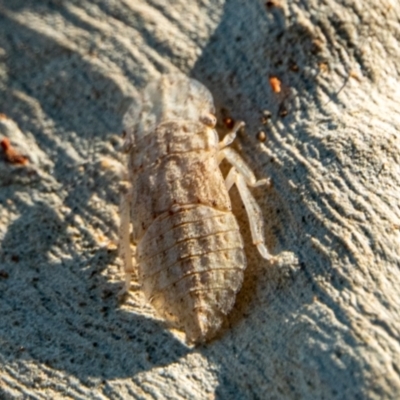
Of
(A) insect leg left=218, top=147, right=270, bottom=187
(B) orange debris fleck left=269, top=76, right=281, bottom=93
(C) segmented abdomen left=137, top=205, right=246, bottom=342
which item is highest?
(B) orange debris fleck left=269, top=76, right=281, bottom=93

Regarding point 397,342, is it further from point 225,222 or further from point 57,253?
point 57,253

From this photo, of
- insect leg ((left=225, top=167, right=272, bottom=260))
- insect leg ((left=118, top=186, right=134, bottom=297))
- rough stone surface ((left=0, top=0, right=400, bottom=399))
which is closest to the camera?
rough stone surface ((left=0, top=0, right=400, bottom=399))

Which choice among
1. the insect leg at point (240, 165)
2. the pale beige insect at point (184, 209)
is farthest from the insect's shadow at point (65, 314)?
the insect leg at point (240, 165)

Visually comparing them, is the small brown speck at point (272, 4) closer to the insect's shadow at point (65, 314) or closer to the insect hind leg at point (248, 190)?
the insect hind leg at point (248, 190)

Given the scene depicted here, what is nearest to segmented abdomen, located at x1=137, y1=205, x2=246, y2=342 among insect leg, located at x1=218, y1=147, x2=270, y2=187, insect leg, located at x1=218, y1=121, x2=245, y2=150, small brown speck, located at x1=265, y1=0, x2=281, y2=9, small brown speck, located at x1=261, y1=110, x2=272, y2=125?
insect leg, located at x1=218, y1=147, x2=270, y2=187

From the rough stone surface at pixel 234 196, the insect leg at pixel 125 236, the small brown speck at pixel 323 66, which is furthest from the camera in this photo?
the small brown speck at pixel 323 66

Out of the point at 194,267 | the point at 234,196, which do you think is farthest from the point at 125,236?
the point at 234,196

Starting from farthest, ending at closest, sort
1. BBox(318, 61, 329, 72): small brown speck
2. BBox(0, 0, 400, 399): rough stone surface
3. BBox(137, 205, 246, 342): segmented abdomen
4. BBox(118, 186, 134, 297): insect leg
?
BBox(318, 61, 329, 72): small brown speck
BBox(118, 186, 134, 297): insect leg
BBox(137, 205, 246, 342): segmented abdomen
BBox(0, 0, 400, 399): rough stone surface

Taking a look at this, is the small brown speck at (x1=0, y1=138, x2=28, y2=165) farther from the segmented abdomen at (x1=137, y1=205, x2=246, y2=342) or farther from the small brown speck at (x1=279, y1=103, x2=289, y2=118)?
the small brown speck at (x1=279, y1=103, x2=289, y2=118)
